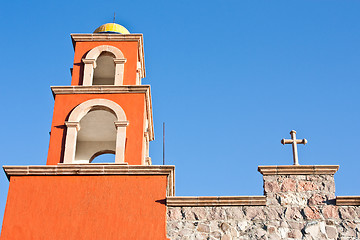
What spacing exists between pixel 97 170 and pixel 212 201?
93.3 inches

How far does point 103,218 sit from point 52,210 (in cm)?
101

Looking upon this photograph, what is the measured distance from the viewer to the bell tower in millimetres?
14219

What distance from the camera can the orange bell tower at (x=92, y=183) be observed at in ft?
42.3

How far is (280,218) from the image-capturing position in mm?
12969

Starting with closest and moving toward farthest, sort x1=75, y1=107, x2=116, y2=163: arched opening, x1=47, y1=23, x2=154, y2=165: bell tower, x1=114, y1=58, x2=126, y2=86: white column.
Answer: x1=47, y1=23, x2=154, y2=165: bell tower → x1=114, y1=58, x2=126, y2=86: white column → x1=75, y1=107, x2=116, y2=163: arched opening

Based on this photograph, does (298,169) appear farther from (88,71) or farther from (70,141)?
(88,71)

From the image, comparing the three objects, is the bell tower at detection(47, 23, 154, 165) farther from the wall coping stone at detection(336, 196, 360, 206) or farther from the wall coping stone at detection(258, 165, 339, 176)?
the wall coping stone at detection(336, 196, 360, 206)

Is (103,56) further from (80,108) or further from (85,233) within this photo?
(85,233)

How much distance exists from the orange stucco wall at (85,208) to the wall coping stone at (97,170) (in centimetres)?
8

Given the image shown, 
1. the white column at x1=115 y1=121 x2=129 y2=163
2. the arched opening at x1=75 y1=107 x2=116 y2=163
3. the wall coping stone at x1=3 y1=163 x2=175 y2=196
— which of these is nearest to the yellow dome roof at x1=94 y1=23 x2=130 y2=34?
the arched opening at x1=75 y1=107 x2=116 y2=163

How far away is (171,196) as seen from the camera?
43.3 feet

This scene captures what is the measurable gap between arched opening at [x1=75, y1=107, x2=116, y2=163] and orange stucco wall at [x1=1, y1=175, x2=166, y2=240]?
7.92 feet

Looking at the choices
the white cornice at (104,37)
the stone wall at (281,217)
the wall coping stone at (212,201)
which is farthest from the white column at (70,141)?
the white cornice at (104,37)

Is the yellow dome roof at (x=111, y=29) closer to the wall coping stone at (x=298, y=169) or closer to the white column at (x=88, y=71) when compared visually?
the white column at (x=88, y=71)
